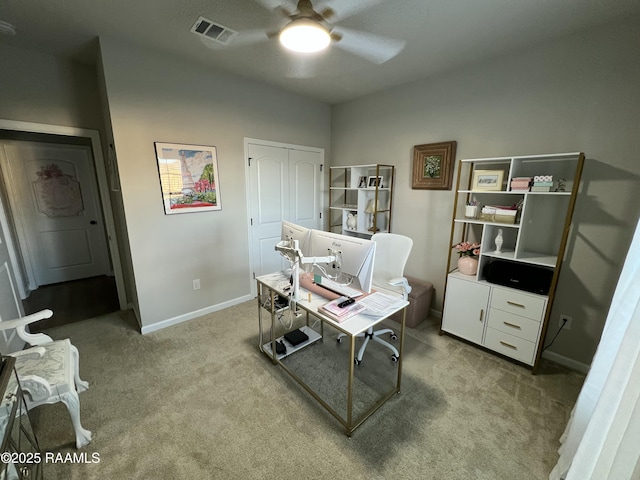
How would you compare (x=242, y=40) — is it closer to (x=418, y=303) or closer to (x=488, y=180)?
(x=488, y=180)

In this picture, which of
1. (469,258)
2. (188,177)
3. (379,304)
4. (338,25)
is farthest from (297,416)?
(338,25)

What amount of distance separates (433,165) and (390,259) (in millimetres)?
1295

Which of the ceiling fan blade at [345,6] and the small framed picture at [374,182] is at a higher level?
the ceiling fan blade at [345,6]

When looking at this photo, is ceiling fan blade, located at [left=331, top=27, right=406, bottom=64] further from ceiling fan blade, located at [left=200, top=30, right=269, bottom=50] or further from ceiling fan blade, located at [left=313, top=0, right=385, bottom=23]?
ceiling fan blade, located at [left=200, top=30, right=269, bottom=50]

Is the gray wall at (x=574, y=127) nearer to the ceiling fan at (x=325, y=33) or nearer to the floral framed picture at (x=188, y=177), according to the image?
the ceiling fan at (x=325, y=33)

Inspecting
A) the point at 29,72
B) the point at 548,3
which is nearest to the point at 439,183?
the point at 548,3

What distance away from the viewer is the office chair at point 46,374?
1390 mm

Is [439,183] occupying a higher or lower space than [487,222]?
higher

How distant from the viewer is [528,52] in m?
2.18

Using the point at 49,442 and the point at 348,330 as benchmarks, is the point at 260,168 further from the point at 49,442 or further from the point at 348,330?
the point at 49,442

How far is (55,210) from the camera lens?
3781mm

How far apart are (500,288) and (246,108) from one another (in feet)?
10.6

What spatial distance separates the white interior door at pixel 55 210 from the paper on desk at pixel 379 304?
4.53 meters

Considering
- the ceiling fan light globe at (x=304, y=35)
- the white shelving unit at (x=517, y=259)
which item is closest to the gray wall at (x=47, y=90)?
the ceiling fan light globe at (x=304, y=35)
